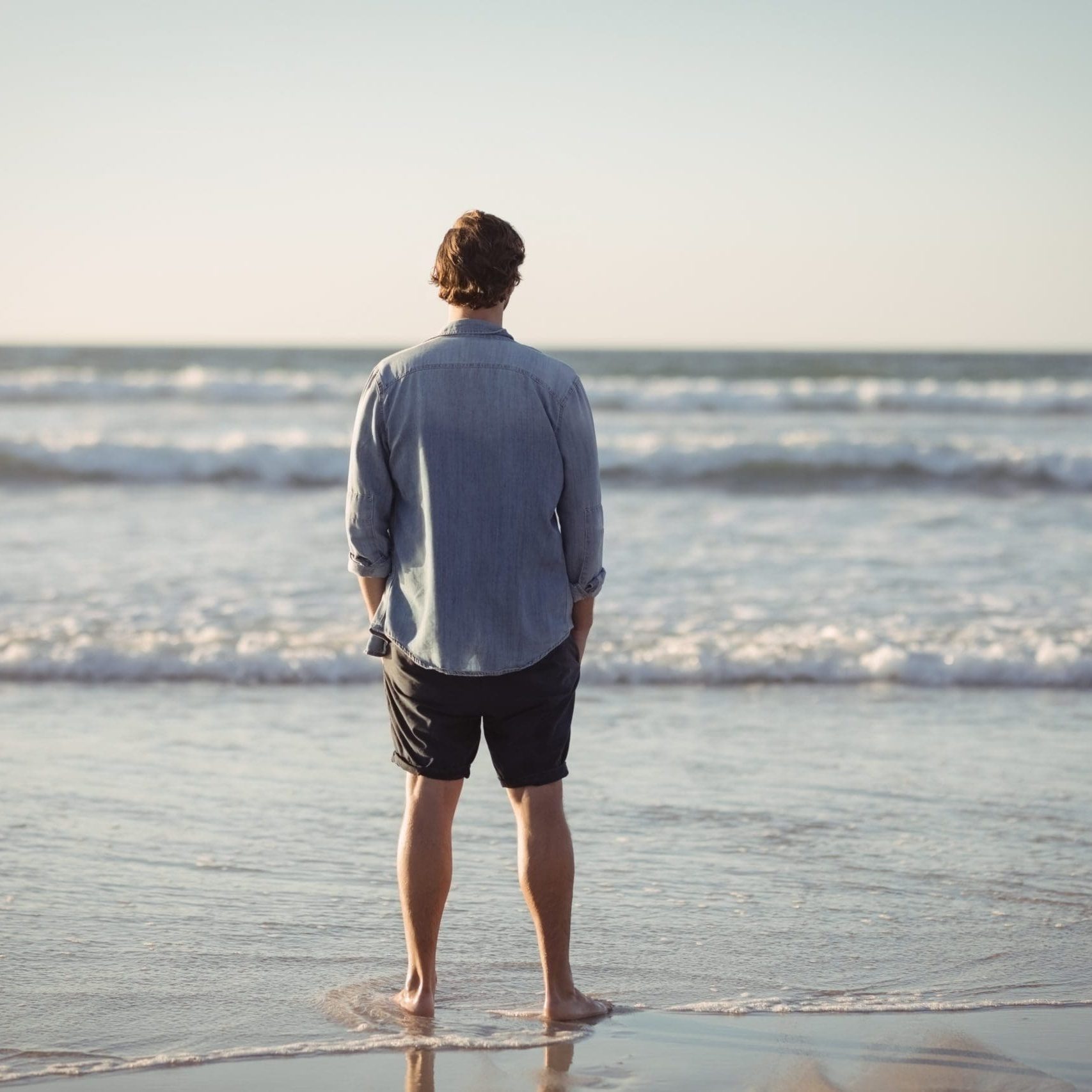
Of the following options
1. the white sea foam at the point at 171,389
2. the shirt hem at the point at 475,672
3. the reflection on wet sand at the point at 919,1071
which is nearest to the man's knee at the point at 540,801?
the shirt hem at the point at 475,672

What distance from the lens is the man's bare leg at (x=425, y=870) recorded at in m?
2.67

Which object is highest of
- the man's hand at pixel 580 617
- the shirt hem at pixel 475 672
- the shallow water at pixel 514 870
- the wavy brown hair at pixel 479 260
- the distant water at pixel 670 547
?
the wavy brown hair at pixel 479 260

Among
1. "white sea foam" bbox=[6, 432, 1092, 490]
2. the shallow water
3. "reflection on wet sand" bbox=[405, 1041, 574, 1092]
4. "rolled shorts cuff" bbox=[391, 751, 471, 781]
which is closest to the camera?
"reflection on wet sand" bbox=[405, 1041, 574, 1092]

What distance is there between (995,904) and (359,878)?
1.66 m

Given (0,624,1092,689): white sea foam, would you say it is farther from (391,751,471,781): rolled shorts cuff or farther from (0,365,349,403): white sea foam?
(0,365,349,403): white sea foam

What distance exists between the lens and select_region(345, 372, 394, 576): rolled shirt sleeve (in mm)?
2578

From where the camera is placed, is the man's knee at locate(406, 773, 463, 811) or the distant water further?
the distant water

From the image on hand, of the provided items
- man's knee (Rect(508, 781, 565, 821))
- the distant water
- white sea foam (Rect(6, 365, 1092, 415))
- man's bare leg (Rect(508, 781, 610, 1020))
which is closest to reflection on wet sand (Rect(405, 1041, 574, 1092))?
man's bare leg (Rect(508, 781, 610, 1020))

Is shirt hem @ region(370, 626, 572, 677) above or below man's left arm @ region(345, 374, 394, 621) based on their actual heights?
below

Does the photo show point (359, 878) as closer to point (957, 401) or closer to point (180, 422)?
point (180, 422)

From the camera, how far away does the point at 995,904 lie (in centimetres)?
346

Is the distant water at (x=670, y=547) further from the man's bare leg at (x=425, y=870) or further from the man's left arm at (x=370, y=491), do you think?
the man's left arm at (x=370, y=491)

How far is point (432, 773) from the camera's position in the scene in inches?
104

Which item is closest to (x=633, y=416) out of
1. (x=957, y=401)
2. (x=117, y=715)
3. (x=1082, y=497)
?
(x=957, y=401)
